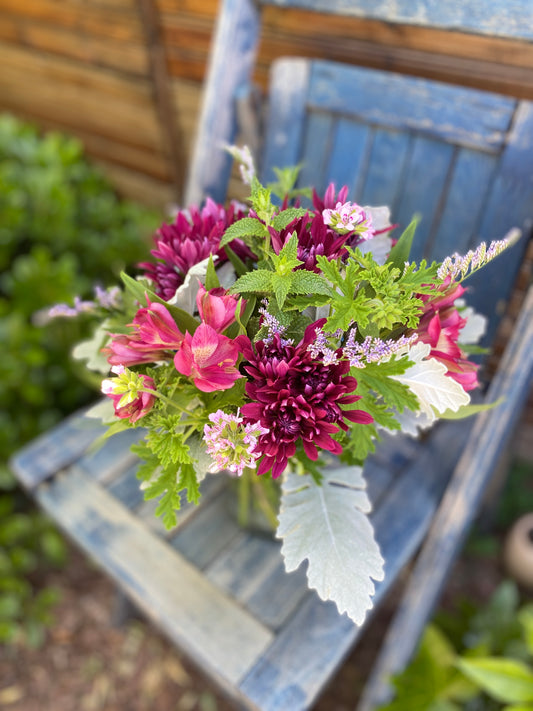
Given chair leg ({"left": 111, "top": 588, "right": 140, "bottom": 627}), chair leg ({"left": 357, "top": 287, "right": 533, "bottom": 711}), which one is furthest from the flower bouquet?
chair leg ({"left": 111, "top": 588, "right": 140, "bottom": 627})

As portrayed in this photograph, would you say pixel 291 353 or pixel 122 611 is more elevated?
pixel 291 353

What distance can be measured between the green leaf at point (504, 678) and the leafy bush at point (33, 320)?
133 cm

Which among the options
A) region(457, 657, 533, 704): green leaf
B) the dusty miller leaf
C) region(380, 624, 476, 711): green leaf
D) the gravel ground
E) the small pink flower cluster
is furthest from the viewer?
the gravel ground

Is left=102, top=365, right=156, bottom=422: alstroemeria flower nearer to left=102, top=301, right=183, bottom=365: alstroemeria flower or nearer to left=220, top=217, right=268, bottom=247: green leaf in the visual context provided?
left=102, top=301, right=183, bottom=365: alstroemeria flower

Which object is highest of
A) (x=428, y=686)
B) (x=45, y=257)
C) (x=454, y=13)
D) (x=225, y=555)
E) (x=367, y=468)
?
(x=454, y=13)

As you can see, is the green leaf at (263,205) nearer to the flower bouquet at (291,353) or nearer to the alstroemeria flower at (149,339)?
the flower bouquet at (291,353)

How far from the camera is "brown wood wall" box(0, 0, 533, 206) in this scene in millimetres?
1272

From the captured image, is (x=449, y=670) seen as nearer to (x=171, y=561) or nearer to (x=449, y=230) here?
(x=171, y=561)

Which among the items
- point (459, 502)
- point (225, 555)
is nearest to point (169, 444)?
point (225, 555)

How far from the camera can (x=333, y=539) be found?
679 millimetres

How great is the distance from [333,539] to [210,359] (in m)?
0.30

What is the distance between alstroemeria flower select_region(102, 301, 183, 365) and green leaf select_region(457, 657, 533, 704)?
103 cm

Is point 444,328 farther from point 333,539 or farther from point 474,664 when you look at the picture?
point 474,664

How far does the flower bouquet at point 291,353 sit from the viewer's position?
550mm
